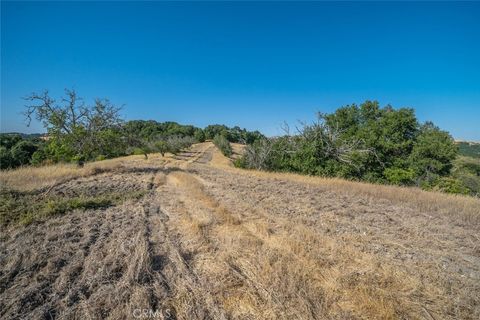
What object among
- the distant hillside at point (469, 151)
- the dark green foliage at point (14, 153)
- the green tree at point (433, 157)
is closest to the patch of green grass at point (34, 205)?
the green tree at point (433, 157)

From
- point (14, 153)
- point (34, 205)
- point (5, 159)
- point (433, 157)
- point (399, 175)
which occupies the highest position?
point (433, 157)

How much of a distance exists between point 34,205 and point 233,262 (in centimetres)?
691

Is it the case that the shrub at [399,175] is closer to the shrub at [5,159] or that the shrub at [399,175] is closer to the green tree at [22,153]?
the shrub at [5,159]

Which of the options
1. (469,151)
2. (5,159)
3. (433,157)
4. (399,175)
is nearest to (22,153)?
(5,159)

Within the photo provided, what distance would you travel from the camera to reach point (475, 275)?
430 centimetres

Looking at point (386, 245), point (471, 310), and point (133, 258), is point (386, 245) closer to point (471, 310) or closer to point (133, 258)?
point (471, 310)

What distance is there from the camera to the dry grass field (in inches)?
125

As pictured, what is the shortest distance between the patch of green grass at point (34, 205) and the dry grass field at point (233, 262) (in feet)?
0.16

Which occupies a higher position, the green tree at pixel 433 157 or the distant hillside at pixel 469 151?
the distant hillside at pixel 469 151

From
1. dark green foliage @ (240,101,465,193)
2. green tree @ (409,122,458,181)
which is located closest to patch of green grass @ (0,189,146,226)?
dark green foliage @ (240,101,465,193)

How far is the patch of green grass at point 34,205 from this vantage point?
6.24 metres

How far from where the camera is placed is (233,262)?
434 cm

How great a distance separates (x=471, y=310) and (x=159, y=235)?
554 cm

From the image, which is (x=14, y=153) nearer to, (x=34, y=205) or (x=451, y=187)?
(x=34, y=205)
